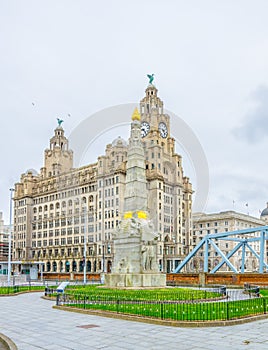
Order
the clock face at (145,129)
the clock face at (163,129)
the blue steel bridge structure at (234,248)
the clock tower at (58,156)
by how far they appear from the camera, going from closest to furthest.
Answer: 1. the blue steel bridge structure at (234,248)
2. the clock face at (145,129)
3. the clock face at (163,129)
4. the clock tower at (58,156)

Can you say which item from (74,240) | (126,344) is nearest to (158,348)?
(126,344)

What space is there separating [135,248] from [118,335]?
21.3 meters

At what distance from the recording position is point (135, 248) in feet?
118

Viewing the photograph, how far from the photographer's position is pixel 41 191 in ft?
393

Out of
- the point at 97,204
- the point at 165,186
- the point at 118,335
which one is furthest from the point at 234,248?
the point at 118,335

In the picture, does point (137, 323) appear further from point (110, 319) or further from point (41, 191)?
point (41, 191)

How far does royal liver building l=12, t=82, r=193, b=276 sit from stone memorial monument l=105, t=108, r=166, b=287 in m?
53.7

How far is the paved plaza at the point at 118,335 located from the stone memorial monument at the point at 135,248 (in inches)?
628

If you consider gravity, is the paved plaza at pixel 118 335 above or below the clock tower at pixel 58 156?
below

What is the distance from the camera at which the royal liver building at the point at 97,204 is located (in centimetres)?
9844

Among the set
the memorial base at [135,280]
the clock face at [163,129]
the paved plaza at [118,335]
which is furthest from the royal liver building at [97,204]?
the paved plaza at [118,335]

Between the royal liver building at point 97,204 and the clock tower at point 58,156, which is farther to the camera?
the clock tower at point 58,156

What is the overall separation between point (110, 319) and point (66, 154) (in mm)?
109485

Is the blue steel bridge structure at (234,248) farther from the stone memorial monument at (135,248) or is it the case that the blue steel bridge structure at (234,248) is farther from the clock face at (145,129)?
the clock face at (145,129)
